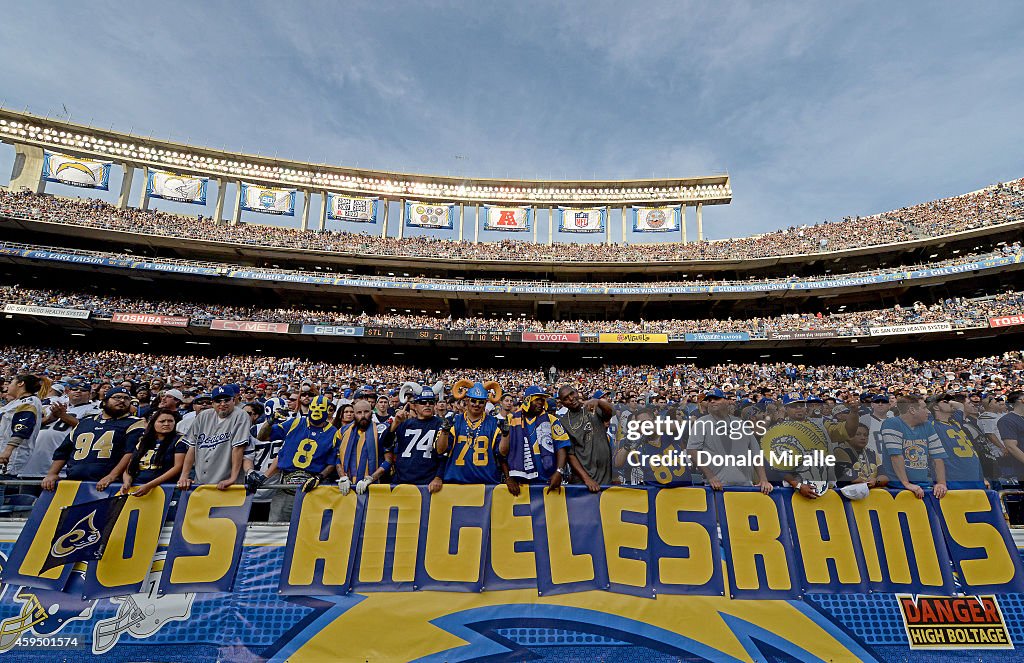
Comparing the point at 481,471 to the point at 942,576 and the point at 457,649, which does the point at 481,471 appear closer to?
the point at 457,649

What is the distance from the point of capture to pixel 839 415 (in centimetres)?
523

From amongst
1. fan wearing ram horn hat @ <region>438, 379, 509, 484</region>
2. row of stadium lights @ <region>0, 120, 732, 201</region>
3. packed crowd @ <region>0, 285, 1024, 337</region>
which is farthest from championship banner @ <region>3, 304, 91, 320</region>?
fan wearing ram horn hat @ <region>438, 379, 509, 484</region>

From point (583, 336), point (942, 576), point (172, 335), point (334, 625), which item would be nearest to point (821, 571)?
point (942, 576)

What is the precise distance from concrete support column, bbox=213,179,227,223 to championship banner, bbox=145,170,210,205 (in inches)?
55.7

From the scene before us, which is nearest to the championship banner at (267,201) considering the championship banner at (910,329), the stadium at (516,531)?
the stadium at (516,531)

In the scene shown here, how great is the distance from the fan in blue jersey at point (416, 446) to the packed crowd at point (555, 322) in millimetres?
25695

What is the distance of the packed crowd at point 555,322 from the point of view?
26.6 meters

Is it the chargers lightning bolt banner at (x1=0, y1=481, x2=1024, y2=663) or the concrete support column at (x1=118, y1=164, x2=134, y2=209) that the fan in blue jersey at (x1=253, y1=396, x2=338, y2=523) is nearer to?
the chargers lightning bolt banner at (x1=0, y1=481, x2=1024, y2=663)

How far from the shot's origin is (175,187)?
34312 mm

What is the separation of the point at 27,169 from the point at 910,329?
58573 mm

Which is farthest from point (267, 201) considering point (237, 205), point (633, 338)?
point (633, 338)

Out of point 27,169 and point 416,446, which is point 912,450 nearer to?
point 416,446

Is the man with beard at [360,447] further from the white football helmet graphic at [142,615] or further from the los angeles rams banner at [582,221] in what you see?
the los angeles rams banner at [582,221]

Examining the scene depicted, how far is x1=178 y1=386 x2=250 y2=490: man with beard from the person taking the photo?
191 inches
